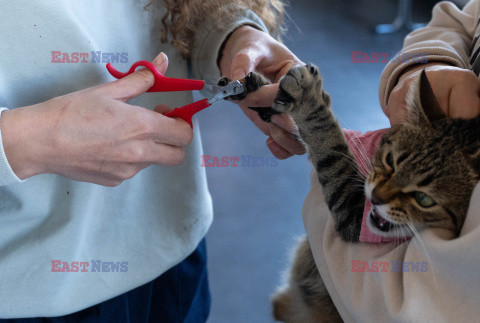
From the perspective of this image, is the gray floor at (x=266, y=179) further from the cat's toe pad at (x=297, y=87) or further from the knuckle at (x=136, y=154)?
the knuckle at (x=136, y=154)

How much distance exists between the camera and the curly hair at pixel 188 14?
0.91 m

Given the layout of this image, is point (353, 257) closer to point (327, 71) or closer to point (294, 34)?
point (327, 71)

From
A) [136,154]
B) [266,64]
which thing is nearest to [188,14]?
[266,64]

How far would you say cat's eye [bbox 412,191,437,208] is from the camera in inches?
31.2

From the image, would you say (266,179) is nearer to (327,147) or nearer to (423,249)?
(327,147)

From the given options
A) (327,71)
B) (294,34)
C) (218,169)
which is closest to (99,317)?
(218,169)

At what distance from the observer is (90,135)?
676 mm

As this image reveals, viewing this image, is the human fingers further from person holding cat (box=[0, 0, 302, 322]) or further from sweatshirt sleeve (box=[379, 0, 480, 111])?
sweatshirt sleeve (box=[379, 0, 480, 111])

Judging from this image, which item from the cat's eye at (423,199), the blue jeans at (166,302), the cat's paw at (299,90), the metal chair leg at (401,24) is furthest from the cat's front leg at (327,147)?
the metal chair leg at (401,24)

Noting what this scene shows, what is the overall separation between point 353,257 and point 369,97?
191 centimetres

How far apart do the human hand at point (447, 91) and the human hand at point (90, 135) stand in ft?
1.42

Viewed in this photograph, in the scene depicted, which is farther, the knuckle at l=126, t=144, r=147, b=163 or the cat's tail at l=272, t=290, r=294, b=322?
the cat's tail at l=272, t=290, r=294, b=322

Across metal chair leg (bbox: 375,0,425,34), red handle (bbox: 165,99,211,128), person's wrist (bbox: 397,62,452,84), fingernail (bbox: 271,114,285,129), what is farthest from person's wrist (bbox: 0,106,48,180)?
metal chair leg (bbox: 375,0,425,34)

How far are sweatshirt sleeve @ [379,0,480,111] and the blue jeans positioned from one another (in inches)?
23.5
